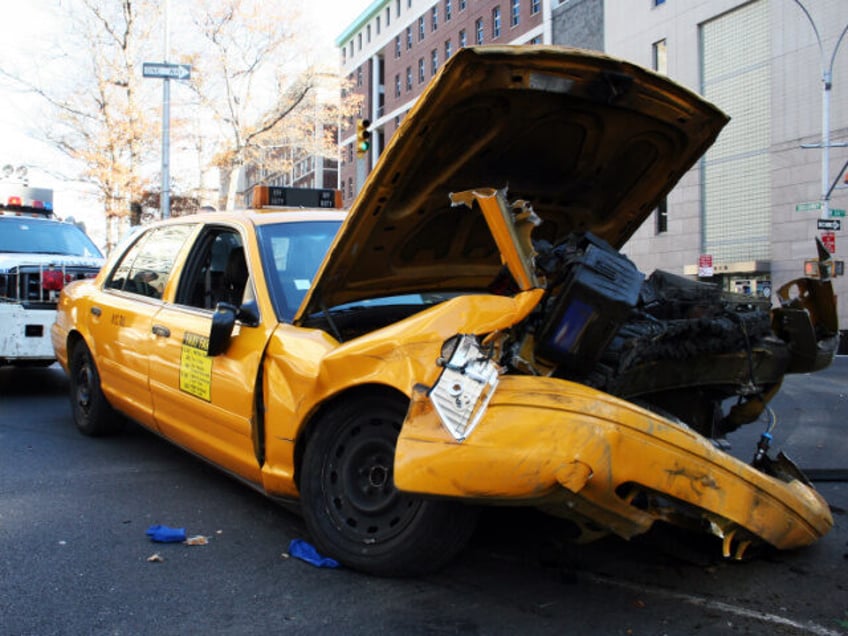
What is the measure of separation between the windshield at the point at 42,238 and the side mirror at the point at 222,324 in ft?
21.7

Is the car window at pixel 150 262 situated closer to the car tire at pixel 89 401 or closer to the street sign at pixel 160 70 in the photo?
the car tire at pixel 89 401

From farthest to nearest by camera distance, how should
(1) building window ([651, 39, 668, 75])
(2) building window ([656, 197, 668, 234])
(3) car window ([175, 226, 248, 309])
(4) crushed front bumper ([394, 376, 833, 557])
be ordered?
(2) building window ([656, 197, 668, 234]) < (1) building window ([651, 39, 668, 75]) < (3) car window ([175, 226, 248, 309]) < (4) crushed front bumper ([394, 376, 833, 557])

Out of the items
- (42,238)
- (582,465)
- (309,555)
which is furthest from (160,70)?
(582,465)

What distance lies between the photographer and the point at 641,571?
3.28 m

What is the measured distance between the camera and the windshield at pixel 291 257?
3779 mm

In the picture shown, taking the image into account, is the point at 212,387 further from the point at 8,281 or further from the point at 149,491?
the point at 8,281

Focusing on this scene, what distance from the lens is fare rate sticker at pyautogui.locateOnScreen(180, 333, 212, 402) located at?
155 inches

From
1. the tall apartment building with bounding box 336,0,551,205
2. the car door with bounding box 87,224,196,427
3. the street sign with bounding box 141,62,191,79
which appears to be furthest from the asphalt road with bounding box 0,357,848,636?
the tall apartment building with bounding box 336,0,551,205

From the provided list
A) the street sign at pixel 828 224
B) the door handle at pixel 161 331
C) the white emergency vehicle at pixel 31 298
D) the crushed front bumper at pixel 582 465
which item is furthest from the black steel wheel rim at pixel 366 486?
the street sign at pixel 828 224

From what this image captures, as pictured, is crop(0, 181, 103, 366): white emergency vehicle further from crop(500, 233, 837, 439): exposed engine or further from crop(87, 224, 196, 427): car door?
crop(500, 233, 837, 439): exposed engine

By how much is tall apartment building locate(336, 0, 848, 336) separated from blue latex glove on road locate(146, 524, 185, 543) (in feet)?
63.3

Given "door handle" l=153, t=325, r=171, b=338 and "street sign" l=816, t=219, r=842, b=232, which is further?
"street sign" l=816, t=219, r=842, b=232

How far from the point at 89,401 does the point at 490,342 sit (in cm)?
412

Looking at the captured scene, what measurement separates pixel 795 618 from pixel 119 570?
274cm
